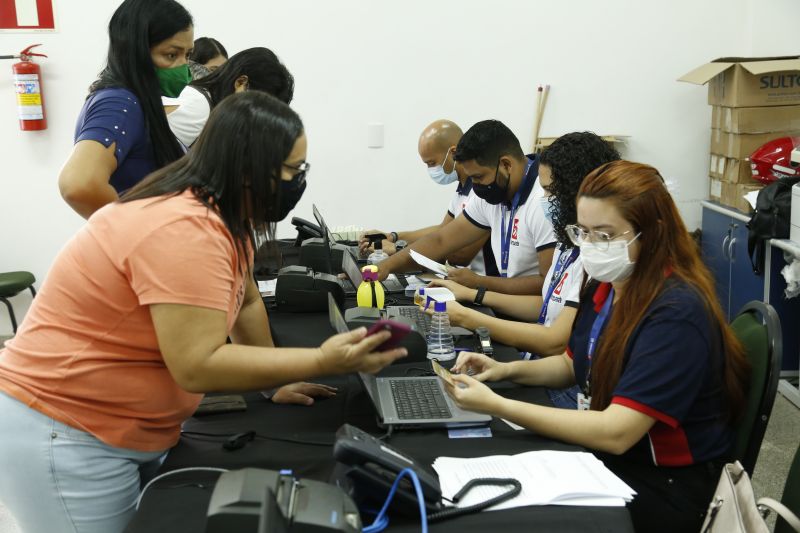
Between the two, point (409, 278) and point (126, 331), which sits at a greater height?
point (126, 331)

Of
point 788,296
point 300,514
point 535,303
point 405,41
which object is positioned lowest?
point 788,296

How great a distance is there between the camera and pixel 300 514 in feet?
3.11

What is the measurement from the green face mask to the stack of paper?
1.37m

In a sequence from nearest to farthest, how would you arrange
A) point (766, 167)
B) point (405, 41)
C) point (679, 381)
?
point (679, 381) → point (766, 167) → point (405, 41)

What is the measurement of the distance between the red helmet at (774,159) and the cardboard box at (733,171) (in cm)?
9

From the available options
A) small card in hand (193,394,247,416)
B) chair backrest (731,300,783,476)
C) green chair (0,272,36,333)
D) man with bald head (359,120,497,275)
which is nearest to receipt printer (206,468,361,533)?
small card in hand (193,394,247,416)

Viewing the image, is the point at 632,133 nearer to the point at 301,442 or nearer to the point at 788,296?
the point at 788,296

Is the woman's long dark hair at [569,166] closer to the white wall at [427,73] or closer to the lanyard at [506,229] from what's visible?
the lanyard at [506,229]

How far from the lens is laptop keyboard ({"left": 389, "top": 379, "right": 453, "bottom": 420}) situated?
1.57 meters

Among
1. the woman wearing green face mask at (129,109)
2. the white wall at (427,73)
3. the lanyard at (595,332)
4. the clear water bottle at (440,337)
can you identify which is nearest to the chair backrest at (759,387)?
the lanyard at (595,332)

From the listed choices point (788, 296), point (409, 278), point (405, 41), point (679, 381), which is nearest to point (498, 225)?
point (409, 278)

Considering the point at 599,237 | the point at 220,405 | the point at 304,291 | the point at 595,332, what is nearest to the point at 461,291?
the point at 304,291

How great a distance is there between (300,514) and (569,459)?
0.62 m

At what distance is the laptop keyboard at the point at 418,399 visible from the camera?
1569mm
